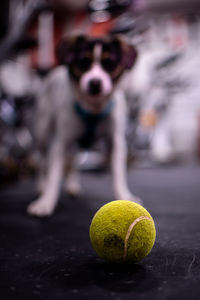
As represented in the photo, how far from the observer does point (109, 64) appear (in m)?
1.55

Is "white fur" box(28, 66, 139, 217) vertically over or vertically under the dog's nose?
under

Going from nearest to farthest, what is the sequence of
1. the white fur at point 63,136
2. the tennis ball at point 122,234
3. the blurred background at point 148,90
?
the tennis ball at point 122,234, the white fur at point 63,136, the blurred background at point 148,90

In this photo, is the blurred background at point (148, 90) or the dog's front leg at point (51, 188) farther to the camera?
the blurred background at point (148, 90)

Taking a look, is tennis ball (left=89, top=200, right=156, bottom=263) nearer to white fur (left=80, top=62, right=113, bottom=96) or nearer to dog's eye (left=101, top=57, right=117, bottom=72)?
white fur (left=80, top=62, right=113, bottom=96)

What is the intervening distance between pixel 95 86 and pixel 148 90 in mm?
2744

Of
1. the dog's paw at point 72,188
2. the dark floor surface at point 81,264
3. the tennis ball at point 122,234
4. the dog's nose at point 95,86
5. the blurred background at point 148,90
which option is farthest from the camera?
the blurred background at point 148,90

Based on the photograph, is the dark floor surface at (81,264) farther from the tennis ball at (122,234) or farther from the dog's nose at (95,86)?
the dog's nose at (95,86)

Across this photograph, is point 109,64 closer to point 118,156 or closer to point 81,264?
point 118,156

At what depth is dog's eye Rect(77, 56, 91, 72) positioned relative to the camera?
153 cm

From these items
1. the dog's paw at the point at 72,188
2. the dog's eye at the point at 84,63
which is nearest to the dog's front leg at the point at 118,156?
the dog's eye at the point at 84,63

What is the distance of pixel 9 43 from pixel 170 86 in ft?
7.76

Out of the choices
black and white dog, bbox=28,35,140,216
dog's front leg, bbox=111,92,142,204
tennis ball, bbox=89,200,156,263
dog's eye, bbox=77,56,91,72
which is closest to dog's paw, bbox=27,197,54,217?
black and white dog, bbox=28,35,140,216

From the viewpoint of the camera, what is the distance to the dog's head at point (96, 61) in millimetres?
1499

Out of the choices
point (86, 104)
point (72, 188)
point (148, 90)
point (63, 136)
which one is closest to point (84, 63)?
point (86, 104)
